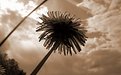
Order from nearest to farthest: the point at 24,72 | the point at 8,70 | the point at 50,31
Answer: the point at 50,31, the point at 8,70, the point at 24,72

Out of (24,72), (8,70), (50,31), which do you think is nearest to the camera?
(50,31)

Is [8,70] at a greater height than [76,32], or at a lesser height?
lesser

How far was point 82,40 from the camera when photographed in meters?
51.3

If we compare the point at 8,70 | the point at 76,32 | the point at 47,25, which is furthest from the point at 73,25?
the point at 8,70

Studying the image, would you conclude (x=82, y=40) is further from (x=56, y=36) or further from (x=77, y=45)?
(x=56, y=36)

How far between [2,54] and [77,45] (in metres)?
25.2

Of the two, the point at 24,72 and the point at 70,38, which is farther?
the point at 24,72

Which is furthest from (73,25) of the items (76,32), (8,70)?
(8,70)

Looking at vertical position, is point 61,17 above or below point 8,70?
above

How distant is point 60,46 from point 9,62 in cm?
2441

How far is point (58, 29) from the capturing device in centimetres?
4991

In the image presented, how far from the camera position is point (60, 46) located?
5244 centimetres

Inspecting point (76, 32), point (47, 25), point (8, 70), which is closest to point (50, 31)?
point (47, 25)

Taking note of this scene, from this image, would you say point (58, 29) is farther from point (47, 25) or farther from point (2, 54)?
point (2, 54)
